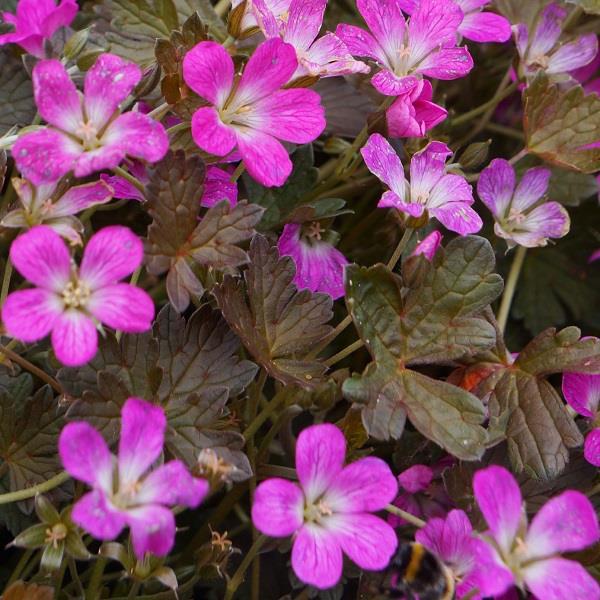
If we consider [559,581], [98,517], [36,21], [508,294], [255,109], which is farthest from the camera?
[508,294]

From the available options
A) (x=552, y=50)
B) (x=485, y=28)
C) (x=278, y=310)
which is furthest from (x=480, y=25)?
(x=278, y=310)

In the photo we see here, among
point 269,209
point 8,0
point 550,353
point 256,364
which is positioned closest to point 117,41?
point 8,0

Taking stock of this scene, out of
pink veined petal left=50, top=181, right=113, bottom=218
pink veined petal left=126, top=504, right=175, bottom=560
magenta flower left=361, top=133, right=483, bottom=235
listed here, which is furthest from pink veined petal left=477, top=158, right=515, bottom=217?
pink veined petal left=126, top=504, right=175, bottom=560

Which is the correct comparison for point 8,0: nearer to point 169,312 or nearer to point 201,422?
point 169,312

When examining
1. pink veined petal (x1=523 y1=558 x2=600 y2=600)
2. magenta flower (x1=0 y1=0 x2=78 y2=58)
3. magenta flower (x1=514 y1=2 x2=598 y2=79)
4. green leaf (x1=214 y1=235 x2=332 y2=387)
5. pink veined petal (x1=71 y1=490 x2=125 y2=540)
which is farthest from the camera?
magenta flower (x1=514 y1=2 x2=598 y2=79)

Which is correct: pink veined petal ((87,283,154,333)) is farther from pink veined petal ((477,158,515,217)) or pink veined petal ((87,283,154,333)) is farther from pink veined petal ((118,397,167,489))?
pink veined petal ((477,158,515,217))

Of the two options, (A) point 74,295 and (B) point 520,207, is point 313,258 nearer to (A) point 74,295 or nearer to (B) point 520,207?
(B) point 520,207
